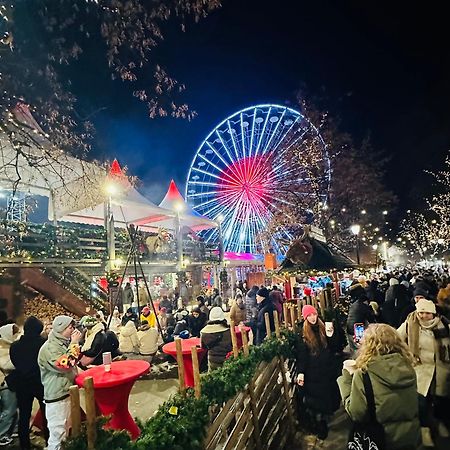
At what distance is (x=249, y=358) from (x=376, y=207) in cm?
2636

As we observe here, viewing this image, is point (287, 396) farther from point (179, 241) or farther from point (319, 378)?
point (179, 241)

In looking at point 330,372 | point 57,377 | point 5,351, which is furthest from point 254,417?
point 5,351

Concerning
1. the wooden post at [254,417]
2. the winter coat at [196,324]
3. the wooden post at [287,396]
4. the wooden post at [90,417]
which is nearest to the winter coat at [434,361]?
the wooden post at [287,396]

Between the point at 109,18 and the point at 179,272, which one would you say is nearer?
the point at 109,18

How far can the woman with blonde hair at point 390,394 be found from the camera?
2.48 meters

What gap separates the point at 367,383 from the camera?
2.53 meters

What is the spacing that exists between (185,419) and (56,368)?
75.3 inches

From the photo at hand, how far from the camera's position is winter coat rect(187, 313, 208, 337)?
848 centimetres

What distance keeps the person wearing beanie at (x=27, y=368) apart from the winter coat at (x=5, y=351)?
27 centimetres

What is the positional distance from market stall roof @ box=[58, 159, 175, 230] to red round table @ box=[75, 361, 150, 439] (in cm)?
759

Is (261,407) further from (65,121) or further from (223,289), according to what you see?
(223,289)

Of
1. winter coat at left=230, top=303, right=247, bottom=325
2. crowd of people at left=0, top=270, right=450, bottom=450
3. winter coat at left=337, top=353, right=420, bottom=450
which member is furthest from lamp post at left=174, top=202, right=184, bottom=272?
winter coat at left=337, top=353, right=420, bottom=450

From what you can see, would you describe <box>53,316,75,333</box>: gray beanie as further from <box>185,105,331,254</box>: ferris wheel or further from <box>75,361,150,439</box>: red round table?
<box>185,105,331,254</box>: ferris wheel

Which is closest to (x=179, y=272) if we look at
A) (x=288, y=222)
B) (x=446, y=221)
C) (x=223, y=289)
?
(x=223, y=289)
